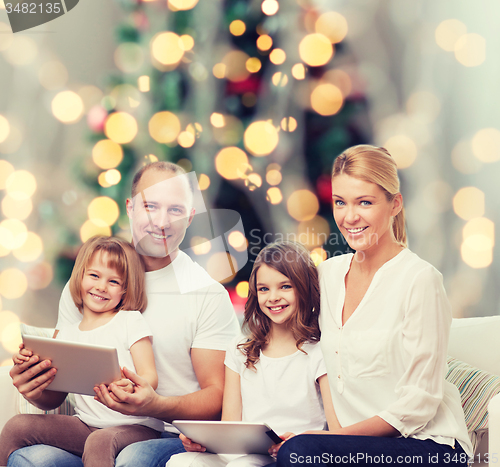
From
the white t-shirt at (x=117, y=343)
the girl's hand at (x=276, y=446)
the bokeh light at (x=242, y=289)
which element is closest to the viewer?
the girl's hand at (x=276, y=446)

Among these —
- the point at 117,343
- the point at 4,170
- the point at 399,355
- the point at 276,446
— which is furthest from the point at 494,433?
the point at 4,170

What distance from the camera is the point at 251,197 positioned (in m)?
1.82

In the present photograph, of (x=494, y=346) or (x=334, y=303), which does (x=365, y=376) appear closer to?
(x=334, y=303)

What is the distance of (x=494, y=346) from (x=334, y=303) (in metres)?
0.60

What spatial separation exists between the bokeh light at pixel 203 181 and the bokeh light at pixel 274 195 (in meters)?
0.22

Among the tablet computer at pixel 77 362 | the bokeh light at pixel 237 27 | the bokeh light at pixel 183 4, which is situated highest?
the bokeh light at pixel 183 4

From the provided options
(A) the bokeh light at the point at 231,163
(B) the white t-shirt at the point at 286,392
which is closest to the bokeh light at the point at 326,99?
(A) the bokeh light at the point at 231,163

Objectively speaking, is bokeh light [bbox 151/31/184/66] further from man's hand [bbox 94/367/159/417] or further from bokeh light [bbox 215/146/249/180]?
man's hand [bbox 94/367/159/417]

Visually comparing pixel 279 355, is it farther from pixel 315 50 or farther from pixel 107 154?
pixel 315 50

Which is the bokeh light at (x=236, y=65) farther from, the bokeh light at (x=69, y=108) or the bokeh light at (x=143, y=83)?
the bokeh light at (x=69, y=108)

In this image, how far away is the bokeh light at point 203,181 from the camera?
178cm

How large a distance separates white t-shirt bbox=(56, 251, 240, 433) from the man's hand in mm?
146

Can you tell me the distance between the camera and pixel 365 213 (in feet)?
3.91

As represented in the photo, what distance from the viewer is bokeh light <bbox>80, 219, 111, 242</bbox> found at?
1835mm
